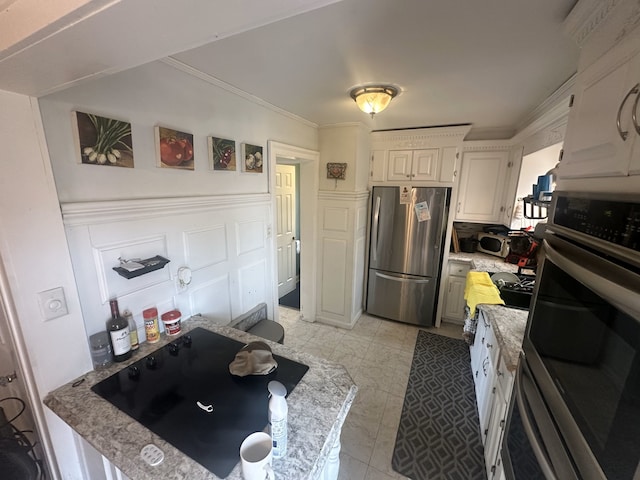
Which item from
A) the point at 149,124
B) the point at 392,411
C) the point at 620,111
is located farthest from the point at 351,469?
the point at 149,124

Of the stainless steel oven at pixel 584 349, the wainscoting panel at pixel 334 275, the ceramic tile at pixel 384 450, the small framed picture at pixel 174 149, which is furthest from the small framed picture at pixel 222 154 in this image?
the ceramic tile at pixel 384 450

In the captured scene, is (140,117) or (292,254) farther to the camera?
(292,254)

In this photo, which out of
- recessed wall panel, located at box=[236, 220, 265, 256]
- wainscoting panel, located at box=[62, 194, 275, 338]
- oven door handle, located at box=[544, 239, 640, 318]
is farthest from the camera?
recessed wall panel, located at box=[236, 220, 265, 256]

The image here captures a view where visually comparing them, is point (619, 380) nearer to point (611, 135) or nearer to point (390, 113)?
point (611, 135)

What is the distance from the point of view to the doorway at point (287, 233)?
3604 mm

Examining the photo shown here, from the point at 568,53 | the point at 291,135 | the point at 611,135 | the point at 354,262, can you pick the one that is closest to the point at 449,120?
the point at 568,53

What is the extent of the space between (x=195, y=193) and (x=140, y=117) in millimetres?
450

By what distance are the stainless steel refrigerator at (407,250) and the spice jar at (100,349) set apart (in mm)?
2617

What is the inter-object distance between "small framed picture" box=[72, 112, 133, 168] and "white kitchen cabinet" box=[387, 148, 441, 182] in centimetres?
252

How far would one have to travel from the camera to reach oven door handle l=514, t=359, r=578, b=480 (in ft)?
2.09

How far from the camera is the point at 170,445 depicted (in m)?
0.83

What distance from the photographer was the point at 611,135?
650 mm

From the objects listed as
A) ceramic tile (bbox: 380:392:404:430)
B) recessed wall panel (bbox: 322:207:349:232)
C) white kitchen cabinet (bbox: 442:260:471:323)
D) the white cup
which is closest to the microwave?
white kitchen cabinet (bbox: 442:260:471:323)

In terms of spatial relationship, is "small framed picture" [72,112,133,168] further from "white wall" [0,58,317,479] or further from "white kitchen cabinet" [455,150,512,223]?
"white kitchen cabinet" [455,150,512,223]
